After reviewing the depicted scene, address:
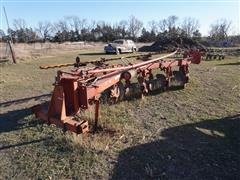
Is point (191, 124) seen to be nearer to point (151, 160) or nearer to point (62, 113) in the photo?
point (151, 160)

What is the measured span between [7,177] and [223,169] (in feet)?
8.90

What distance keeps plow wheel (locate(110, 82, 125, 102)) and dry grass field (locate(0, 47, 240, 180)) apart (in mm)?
184

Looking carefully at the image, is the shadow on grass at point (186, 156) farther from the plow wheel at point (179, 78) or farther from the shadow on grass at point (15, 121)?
the plow wheel at point (179, 78)

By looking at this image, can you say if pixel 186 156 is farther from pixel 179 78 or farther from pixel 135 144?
pixel 179 78

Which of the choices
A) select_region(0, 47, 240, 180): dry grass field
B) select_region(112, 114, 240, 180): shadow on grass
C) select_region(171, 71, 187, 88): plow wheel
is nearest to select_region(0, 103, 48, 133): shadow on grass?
select_region(0, 47, 240, 180): dry grass field

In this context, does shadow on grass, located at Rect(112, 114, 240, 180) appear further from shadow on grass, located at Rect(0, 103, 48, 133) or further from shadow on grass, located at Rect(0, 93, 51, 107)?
shadow on grass, located at Rect(0, 93, 51, 107)

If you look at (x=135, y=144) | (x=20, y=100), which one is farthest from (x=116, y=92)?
(x=20, y=100)

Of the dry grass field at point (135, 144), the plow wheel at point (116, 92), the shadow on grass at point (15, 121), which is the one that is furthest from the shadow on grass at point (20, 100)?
the plow wheel at point (116, 92)

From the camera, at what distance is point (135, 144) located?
397 cm

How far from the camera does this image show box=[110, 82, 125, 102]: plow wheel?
5640mm

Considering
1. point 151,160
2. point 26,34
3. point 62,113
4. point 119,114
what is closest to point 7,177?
point 62,113

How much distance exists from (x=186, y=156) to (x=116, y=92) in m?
2.58

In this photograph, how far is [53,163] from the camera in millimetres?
3471

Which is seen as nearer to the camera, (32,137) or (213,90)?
(32,137)
